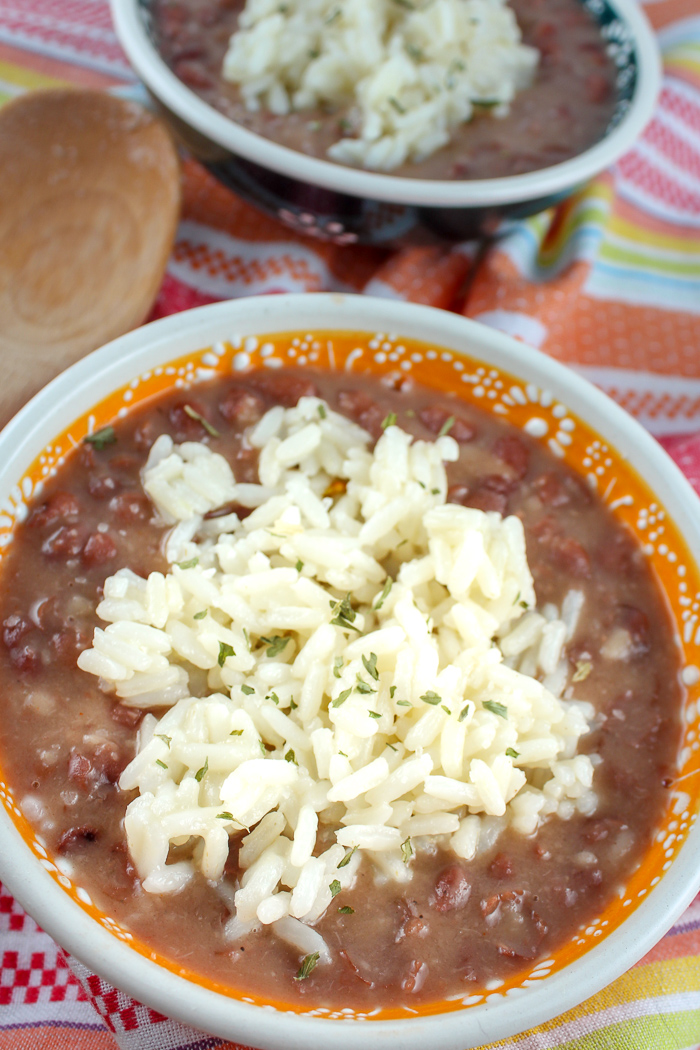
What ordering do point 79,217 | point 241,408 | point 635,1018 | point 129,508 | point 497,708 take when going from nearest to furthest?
point 497,708 → point 635,1018 → point 129,508 → point 241,408 → point 79,217

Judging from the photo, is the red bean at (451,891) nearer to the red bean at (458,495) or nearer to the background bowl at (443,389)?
the background bowl at (443,389)

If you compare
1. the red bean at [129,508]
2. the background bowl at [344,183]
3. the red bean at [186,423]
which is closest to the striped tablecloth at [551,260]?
the background bowl at [344,183]

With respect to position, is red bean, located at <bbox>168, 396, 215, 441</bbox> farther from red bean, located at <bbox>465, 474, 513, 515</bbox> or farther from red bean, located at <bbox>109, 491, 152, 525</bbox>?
red bean, located at <bbox>465, 474, 513, 515</bbox>

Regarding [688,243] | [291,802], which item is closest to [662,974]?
[291,802]

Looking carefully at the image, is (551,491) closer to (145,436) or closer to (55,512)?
(145,436)

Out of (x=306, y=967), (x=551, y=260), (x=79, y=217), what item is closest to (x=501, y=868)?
(x=306, y=967)

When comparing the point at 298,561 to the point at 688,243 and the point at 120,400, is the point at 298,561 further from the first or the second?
the point at 688,243
